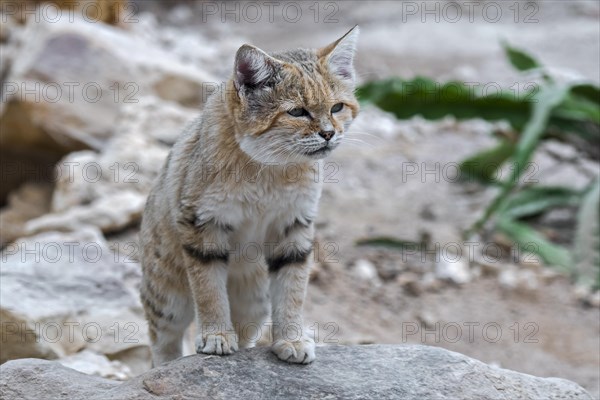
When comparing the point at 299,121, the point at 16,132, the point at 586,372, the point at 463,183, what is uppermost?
the point at 299,121

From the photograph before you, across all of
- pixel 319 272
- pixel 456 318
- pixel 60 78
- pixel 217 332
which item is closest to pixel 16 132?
pixel 60 78

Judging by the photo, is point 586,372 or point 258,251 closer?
point 258,251

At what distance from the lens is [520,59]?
8.45 metres

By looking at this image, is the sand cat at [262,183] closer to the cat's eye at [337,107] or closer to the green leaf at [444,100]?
the cat's eye at [337,107]

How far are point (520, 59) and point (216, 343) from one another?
214 inches

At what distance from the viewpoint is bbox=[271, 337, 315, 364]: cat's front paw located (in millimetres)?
4016

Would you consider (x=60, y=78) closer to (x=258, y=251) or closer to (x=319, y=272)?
(x=319, y=272)

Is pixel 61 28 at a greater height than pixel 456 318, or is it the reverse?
pixel 61 28

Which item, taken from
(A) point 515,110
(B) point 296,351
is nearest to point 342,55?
(B) point 296,351

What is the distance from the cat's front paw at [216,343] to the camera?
4012 mm

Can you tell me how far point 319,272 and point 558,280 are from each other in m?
1.95

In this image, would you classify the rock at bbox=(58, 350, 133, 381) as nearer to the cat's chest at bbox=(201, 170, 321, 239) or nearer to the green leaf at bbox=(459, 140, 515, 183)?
the cat's chest at bbox=(201, 170, 321, 239)

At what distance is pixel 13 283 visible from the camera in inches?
199

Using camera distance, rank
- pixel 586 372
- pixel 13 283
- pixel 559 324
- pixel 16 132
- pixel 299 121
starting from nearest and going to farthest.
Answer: pixel 299 121
pixel 13 283
pixel 586 372
pixel 559 324
pixel 16 132
